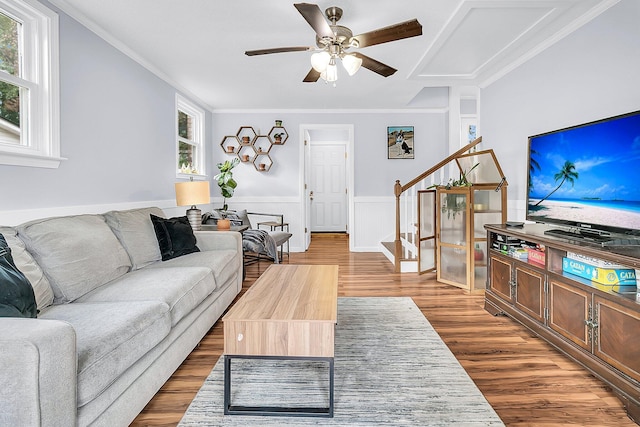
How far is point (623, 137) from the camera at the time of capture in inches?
75.2

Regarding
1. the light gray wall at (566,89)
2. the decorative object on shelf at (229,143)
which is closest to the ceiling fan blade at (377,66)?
Result: the light gray wall at (566,89)

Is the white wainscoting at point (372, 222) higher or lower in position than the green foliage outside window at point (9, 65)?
lower

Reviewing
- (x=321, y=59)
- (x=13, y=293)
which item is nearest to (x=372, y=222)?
(x=321, y=59)

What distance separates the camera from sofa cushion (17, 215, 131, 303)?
5.97 ft

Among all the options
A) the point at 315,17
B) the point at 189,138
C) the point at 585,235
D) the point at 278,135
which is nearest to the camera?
the point at 315,17

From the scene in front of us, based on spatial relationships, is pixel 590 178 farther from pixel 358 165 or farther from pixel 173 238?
pixel 358 165

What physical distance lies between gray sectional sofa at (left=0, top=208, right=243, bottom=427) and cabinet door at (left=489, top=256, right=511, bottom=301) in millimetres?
2277

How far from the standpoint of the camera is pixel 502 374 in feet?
6.55

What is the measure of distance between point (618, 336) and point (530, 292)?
75 centimetres

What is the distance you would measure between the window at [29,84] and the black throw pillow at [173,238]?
33.5 inches

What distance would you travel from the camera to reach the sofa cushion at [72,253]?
1819mm

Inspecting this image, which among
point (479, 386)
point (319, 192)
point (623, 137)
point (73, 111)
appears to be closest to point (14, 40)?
point (73, 111)

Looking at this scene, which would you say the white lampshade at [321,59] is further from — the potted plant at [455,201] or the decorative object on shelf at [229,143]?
the decorative object on shelf at [229,143]

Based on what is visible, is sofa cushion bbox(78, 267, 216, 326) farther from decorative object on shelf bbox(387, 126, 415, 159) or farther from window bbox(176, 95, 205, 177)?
decorative object on shelf bbox(387, 126, 415, 159)
